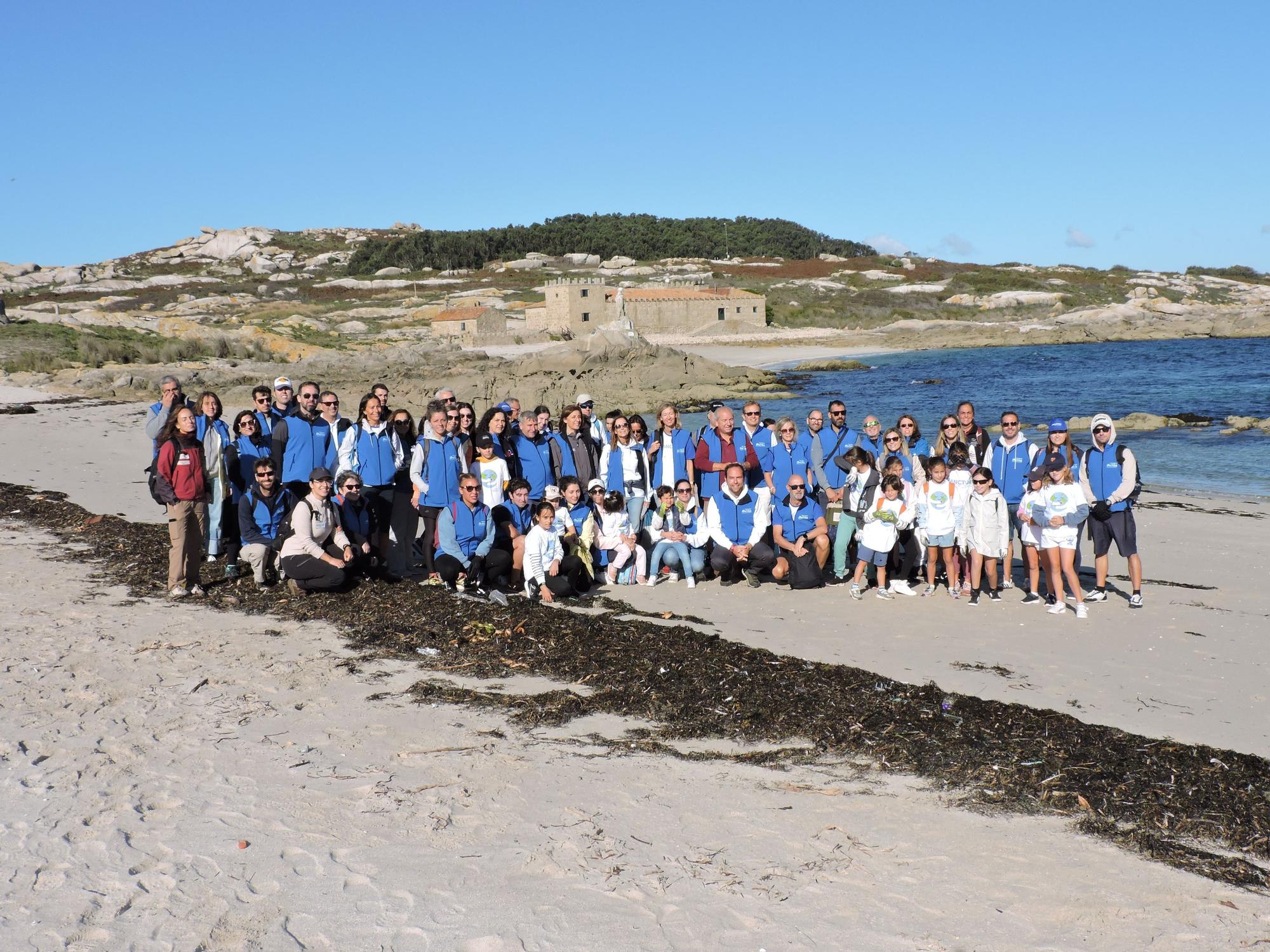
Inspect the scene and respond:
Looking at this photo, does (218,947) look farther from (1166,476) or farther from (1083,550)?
(1166,476)

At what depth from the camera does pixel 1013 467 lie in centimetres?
911

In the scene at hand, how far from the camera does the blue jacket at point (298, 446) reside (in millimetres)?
9258

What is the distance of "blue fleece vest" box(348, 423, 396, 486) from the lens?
934cm

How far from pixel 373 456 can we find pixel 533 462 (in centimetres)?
146

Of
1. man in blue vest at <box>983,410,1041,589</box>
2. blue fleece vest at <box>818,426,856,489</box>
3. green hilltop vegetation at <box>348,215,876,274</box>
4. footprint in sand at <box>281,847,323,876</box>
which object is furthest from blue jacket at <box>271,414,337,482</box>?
green hilltop vegetation at <box>348,215,876,274</box>

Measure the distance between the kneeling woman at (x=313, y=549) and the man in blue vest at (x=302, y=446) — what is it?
53 cm

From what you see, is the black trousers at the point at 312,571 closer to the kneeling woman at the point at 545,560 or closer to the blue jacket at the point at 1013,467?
the kneeling woman at the point at 545,560

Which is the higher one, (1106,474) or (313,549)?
(1106,474)

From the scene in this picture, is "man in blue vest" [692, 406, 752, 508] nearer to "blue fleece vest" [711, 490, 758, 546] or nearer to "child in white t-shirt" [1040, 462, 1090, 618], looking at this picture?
"blue fleece vest" [711, 490, 758, 546]

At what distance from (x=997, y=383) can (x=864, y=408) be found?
12214 millimetres

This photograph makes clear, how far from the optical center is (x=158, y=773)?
516cm

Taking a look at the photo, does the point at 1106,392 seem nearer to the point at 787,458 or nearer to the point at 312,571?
the point at 787,458

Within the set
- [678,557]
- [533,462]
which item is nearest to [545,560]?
[533,462]

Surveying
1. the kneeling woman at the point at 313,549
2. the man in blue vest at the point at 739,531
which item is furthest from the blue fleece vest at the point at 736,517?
the kneeling woman at the point at 313,549
